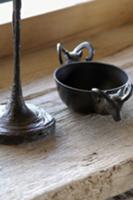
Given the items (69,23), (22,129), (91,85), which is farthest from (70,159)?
(69,23)

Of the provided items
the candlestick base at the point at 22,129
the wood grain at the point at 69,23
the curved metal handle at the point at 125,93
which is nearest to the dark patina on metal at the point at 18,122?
the candlestick base at the point at 22,129

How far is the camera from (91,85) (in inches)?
37.4

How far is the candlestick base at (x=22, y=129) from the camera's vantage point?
0.80 meters

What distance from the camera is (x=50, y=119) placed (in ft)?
2.80

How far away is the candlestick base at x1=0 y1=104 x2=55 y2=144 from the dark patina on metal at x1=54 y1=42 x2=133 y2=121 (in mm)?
63

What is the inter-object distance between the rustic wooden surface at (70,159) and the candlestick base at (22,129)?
1 cm

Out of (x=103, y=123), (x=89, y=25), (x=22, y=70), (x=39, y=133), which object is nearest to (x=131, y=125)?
(x=103, y=123)

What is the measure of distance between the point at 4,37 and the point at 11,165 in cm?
37

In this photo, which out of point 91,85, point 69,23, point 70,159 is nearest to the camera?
point 70,159

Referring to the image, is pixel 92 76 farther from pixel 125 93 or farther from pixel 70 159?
pixel 70 159

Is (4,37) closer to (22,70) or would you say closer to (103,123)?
(22,70)

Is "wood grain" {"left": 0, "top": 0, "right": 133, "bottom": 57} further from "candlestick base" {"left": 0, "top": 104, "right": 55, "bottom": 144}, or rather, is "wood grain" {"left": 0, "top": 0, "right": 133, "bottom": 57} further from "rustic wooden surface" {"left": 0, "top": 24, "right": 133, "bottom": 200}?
"candlestick base" {"left": 0, "top": 104, "right": 55, "bottom": 144}

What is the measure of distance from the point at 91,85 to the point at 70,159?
0.65 feet

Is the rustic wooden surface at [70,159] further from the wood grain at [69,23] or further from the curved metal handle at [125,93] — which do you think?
the wood grain at [69,23]
